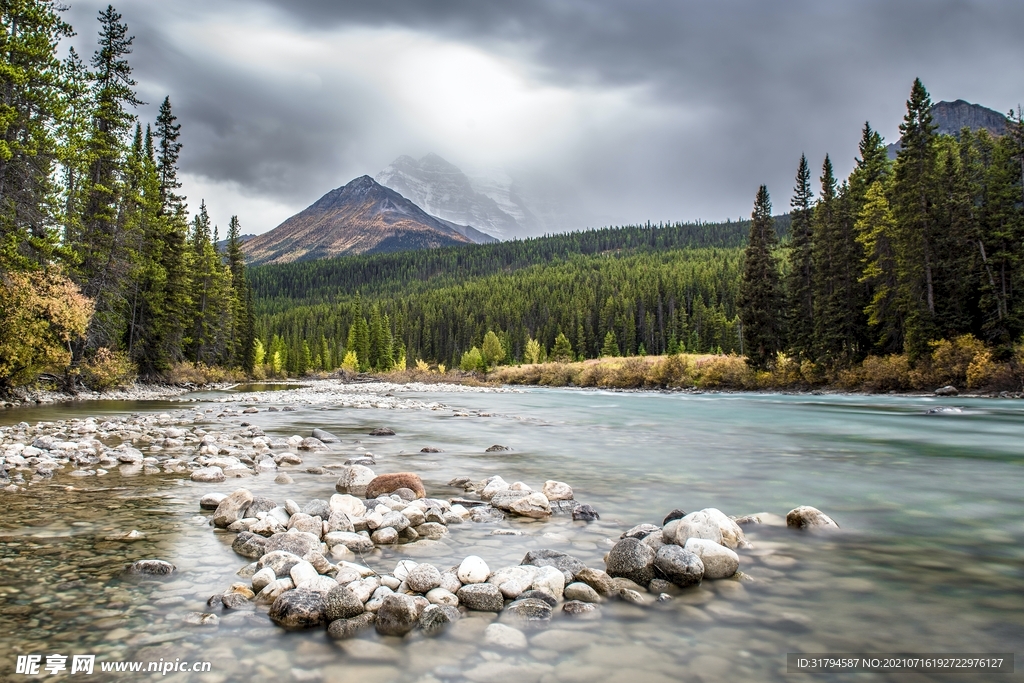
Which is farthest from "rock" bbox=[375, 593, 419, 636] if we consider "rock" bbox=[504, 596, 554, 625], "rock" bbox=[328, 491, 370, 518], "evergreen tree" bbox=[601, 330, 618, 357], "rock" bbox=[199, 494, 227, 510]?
"evergreen tree" bbox=[601, 330, 618, 357]

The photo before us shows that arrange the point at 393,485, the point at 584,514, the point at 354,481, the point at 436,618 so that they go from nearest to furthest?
the point at 436,618 < the point at 584,514 < the point at 393,485 < the point at 354,481

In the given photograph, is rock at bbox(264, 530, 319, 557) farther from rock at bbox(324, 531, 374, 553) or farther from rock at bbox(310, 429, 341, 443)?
rock at bbox(310, 429, 341, 443)

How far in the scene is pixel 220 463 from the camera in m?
10.1

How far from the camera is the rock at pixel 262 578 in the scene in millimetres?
4379

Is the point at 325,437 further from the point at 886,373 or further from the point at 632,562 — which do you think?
the point at 886,373

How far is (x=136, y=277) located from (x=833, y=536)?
135 feet

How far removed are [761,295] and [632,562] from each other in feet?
152

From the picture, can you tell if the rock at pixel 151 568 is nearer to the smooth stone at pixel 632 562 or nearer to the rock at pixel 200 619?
the rock at pixel 200 619

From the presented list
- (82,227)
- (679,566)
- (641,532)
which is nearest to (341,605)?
(679,566)

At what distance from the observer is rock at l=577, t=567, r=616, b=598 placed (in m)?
4.52

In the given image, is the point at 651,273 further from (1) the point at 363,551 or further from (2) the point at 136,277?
(1) the point at 363,551

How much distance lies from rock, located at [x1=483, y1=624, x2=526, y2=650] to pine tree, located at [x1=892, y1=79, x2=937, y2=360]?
36.7 meters

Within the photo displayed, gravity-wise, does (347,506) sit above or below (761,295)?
below

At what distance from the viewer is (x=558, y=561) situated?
4.87 meters
